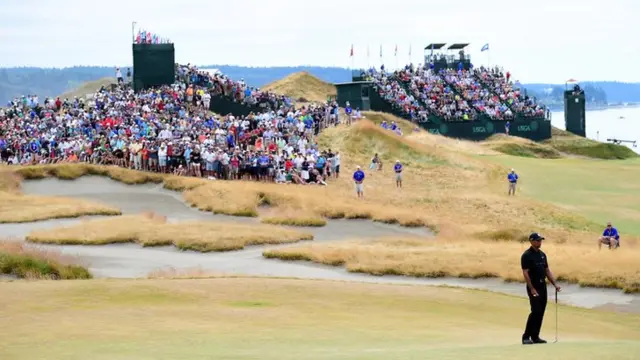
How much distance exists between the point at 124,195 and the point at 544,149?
152ft

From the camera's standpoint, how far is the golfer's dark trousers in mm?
15737

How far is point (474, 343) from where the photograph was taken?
53.7 feet

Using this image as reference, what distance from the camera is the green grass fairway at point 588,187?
47.3m

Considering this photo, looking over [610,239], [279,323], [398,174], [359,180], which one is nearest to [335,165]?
[398,174]

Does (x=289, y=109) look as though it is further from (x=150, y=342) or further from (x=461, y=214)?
(x=150, y=342)

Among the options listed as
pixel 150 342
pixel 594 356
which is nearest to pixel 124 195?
pixel 150 342

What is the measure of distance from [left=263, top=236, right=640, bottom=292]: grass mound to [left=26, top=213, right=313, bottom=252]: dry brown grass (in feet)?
6.25

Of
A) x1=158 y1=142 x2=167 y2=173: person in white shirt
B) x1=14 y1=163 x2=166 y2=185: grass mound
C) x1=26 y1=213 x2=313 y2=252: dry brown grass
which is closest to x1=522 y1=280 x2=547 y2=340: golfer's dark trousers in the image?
x1=26 y1=213 x2=313 y2=252: dry brown grass

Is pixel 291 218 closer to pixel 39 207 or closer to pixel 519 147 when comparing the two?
pixel 39 207

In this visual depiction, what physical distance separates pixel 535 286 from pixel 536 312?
1.23 feet

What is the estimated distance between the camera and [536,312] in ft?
51.7

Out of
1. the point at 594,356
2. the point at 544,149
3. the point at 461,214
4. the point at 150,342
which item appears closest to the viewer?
the point at 594,356

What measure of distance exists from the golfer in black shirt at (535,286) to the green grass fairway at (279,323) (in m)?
0.46

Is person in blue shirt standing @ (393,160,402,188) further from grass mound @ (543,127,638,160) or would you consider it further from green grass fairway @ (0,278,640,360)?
grass mound @ (543,127,638,160)
